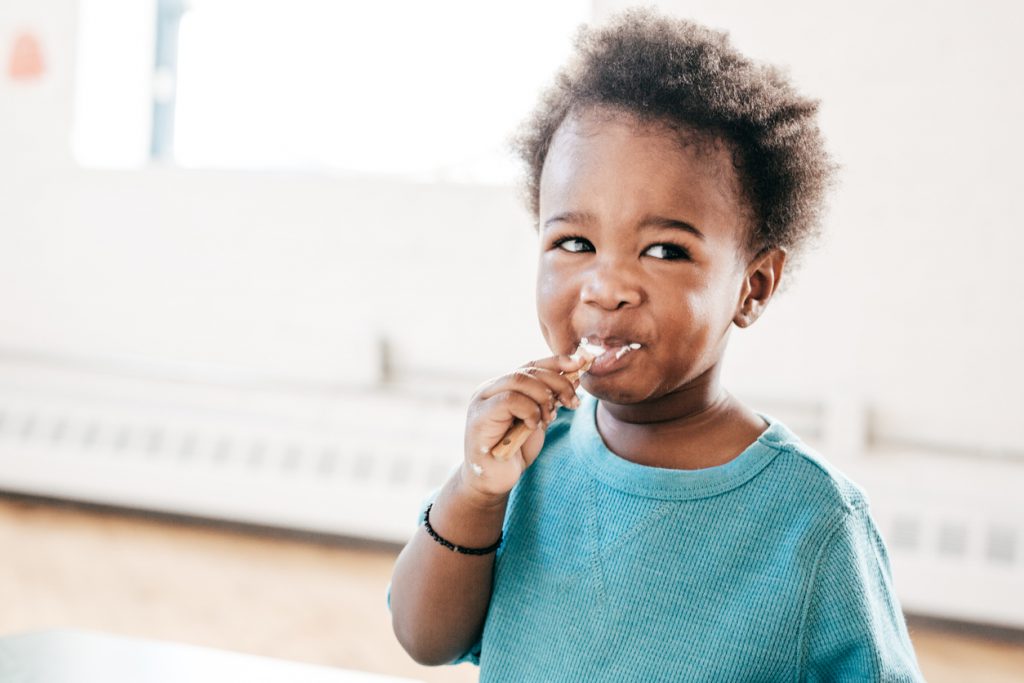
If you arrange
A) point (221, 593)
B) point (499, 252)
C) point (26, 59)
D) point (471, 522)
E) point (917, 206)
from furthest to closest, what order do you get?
point (26, 59) → point (499, 252) → point (917, 206) → point (221, 593) → point (471, 522)

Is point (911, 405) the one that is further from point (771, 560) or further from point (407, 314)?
point (771, 560)

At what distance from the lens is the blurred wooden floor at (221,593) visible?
2.03 meters

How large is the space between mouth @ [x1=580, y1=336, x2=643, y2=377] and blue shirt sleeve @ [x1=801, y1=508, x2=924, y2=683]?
0.19m

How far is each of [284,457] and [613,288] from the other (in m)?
2.28

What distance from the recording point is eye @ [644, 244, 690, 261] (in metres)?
0.69

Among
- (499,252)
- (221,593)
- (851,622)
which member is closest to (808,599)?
(851,622)

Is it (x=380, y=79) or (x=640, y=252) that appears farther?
(x=380, y=79)

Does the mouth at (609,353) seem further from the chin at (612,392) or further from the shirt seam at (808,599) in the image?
the shirt seam at (808,599)

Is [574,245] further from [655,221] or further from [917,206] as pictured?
[917,206]

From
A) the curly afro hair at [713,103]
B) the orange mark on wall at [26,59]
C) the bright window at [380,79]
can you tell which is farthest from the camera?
the orange mark on wall at [26,59]

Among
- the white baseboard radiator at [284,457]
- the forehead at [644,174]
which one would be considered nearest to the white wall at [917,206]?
the white baseboard radiator at [284,457]

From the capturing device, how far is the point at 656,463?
0.75 metres

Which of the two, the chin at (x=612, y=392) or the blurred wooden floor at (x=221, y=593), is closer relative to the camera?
the chin at (x=612, y=392)

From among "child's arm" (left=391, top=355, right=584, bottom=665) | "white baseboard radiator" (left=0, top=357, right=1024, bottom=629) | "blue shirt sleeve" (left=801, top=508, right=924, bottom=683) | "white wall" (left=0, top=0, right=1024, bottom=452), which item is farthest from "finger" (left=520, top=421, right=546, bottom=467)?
"white baseboard radiator" (left=0, top=357, right=1024, bottom=629)
